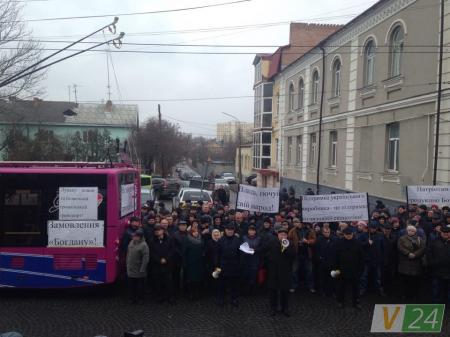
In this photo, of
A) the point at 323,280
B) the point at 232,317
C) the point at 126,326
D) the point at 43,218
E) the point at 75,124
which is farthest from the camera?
the point at 75,124

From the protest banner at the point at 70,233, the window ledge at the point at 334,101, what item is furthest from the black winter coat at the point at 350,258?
the window ledge at the point at 334,101

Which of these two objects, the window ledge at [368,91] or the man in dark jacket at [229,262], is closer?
the man in dark jacket at [229,262]

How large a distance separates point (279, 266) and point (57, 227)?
4497 millimetres

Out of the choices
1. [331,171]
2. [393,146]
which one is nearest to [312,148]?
[331,171]

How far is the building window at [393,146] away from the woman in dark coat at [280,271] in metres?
11.7

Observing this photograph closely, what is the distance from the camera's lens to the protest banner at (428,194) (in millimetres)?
13125

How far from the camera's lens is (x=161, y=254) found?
1036 centimetres

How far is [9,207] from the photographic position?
33.2 feet

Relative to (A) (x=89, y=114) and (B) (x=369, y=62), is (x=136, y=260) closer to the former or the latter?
(B) (x=369, y=62)

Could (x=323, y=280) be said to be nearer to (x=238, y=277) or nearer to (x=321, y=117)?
(x=238, y=277)

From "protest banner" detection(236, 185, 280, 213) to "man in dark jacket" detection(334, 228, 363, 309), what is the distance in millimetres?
3116

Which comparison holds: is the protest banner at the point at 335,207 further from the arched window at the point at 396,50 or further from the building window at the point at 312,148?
the building window at the point at 312,148

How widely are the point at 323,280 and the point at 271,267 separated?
1921mm

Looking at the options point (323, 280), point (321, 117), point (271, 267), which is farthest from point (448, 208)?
point (321, 117)
